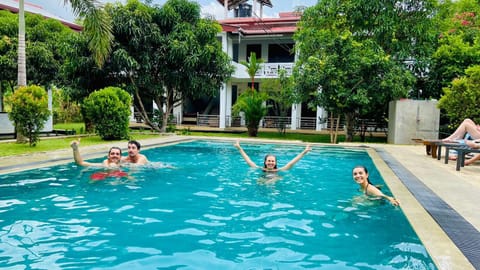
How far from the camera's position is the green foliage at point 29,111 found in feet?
34.6

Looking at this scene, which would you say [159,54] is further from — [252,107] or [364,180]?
[364,180]

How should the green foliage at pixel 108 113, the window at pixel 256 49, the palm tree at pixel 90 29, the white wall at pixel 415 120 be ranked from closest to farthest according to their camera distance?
the palm tree at pixel 90 29 < the green foliage at pixel 108 113 < the white wall at pixel 415 120 < the window at pixel 256 49

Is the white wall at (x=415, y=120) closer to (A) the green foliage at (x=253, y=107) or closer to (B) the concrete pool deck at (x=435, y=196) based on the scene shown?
(B) the concrete pool deck at (x=435, y=196)

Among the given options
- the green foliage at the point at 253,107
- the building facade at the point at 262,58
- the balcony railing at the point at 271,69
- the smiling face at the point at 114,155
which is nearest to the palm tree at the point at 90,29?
the smiling face at the point at 114,155

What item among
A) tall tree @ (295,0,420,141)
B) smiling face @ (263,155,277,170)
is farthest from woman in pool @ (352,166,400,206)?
tall tree @ (295,0,420,141)

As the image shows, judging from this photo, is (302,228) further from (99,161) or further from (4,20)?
(4,20)

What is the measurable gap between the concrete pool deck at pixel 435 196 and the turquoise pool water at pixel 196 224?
195 millimetres

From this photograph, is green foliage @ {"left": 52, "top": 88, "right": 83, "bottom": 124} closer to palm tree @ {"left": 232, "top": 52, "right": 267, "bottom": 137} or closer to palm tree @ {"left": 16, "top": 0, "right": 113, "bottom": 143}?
palm tree @ {"left": 232, "top": 52, "right": 267, "bottom": 137}

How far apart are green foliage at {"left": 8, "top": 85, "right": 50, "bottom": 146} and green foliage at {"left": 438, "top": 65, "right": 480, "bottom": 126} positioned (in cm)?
1250

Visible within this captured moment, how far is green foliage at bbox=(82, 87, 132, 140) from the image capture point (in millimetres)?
14312

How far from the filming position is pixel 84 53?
17109mm

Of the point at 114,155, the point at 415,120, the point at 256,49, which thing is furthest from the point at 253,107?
the point at 114,155

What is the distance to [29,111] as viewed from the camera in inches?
419

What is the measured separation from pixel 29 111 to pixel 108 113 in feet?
12.5
